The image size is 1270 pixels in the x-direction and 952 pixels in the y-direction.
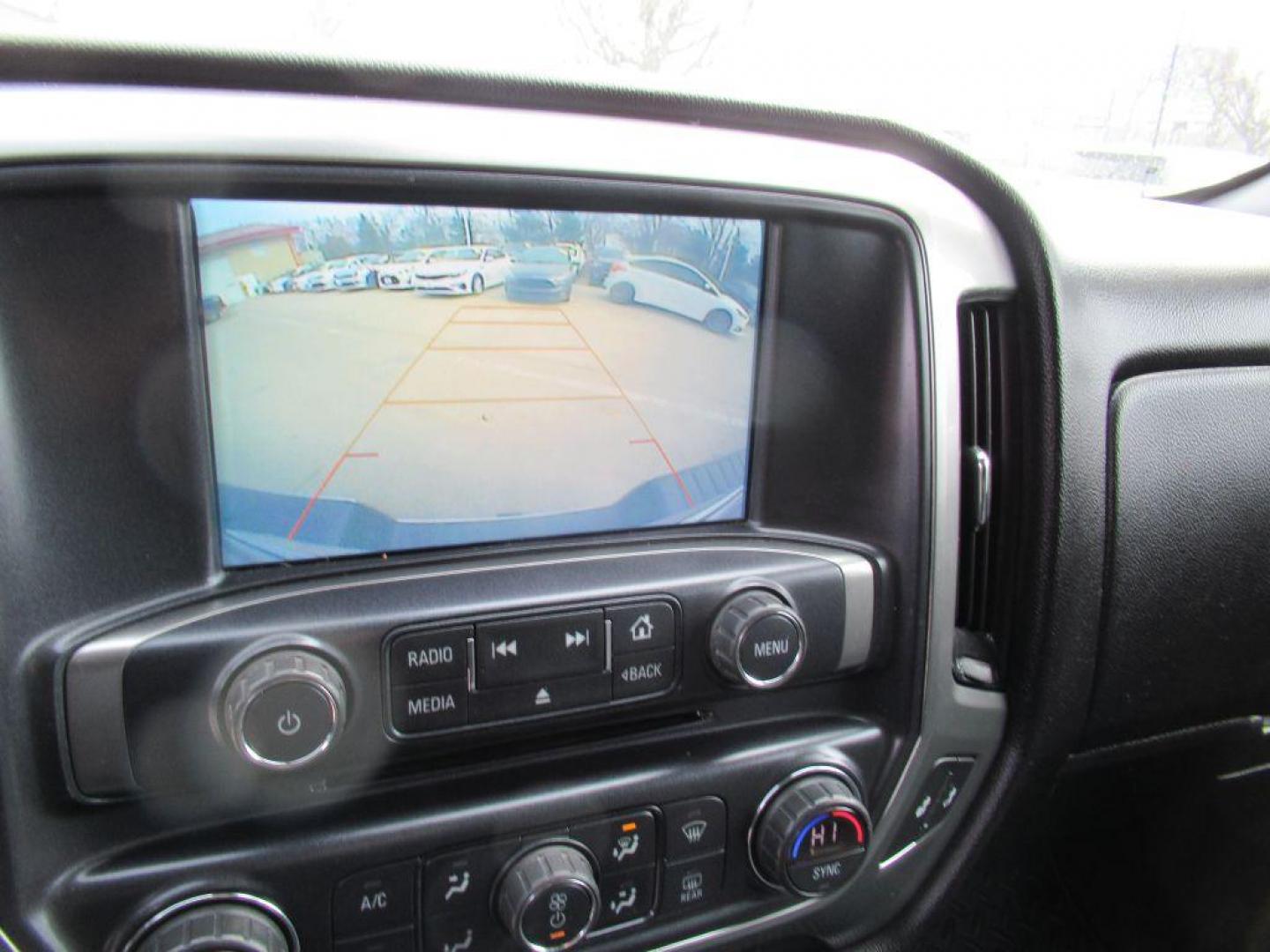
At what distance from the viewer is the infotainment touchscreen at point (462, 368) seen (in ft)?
2.88

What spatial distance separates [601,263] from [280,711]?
0.53 metres

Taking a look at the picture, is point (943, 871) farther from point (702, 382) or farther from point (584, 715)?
point (702, 382)

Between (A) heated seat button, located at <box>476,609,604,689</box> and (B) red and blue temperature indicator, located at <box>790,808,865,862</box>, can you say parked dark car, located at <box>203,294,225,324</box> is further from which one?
(B) red and blue temperature indicator, located at <box>790,808,865,862</box>

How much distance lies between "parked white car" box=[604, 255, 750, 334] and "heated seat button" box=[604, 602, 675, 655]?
32cm

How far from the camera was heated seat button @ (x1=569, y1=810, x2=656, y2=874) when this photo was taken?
40.9 inches

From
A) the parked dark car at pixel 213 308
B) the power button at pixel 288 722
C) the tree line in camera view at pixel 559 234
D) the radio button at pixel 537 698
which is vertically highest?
the tree line in camera view at pixel 559 234

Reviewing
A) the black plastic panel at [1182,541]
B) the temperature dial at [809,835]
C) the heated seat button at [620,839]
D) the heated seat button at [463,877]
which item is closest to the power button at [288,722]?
the heated seat button at [463,877]

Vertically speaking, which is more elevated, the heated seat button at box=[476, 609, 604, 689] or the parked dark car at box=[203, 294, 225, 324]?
the parked dark car at box=[203, 294, 225, 324]

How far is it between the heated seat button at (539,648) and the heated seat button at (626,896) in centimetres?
25

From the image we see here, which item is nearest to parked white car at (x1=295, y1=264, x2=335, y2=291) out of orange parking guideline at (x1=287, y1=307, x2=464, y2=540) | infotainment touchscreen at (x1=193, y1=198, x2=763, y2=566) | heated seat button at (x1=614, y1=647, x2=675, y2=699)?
infotainment touchscreen at (x1=193, y1=198, x2=763, y2=566)

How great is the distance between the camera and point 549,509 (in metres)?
1.04

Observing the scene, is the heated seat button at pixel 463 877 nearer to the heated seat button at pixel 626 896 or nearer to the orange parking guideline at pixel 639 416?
the heated seat button at pixel 626 896

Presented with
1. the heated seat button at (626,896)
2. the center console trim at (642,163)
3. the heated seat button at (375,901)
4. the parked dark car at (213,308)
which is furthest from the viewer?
the heated seat button at (626,896)

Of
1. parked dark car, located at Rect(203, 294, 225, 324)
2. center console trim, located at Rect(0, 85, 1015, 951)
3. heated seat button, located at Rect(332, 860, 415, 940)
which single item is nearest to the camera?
center console trim, located at Rect(0, 85, 1015, 951)
